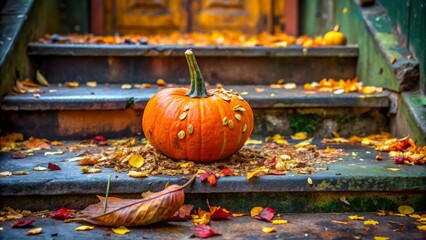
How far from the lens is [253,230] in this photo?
85.2 inches

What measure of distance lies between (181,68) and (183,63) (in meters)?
0.04

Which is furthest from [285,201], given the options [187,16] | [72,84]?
[187,16]

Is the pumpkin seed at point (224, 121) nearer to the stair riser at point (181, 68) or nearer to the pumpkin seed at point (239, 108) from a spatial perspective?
the pumpkin seed at point (239, 108)

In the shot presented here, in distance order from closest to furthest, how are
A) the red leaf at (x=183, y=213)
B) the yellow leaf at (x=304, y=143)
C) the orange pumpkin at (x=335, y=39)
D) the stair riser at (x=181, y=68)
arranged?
the red leaf at (x=183, y=213) < the yellow leaf at (x=304, y=143) < the stair riser at (x=181, y=68) < the orange pumpkin at (x=335, y=39)

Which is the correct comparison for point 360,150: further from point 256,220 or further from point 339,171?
point 256,220

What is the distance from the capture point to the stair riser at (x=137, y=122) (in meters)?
3.10

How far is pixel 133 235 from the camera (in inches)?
81.7

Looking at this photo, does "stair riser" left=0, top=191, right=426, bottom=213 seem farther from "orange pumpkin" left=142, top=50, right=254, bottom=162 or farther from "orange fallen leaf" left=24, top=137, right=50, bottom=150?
"orange fallen leaf" left=24, top=137, right=50, bottom=150

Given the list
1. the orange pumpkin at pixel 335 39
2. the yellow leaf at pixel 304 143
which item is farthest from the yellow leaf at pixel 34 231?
the orange pumpkin at pixel 335 39

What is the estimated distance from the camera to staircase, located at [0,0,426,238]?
233cm

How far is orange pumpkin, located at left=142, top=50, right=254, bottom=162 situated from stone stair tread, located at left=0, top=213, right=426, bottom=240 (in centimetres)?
36

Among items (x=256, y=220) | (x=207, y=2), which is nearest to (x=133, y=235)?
(x=256, y=220)

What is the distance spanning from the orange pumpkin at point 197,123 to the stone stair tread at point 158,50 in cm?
110

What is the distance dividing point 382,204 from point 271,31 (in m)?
3.05
